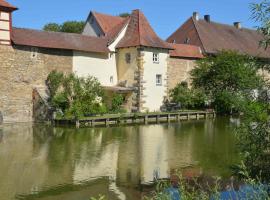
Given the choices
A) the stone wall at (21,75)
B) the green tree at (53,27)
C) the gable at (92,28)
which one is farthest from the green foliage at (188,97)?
the green tree at (53,27)

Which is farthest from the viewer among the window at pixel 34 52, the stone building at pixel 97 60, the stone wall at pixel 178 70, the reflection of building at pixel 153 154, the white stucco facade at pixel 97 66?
the stone wall at pixel 178 70

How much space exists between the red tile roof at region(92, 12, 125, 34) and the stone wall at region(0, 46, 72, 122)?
8916mm

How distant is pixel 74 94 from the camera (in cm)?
2717

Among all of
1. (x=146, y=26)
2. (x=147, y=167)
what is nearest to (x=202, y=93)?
(x=146, y=26)

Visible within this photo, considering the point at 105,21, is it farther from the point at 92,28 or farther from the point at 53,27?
the point at 53,27

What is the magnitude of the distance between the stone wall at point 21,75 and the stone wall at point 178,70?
10.1 metres

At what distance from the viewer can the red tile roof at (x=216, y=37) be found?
3934 cm

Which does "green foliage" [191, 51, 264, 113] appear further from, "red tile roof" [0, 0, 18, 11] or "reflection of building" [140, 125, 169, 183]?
"red tile roof" [0, 0, 18, 11]

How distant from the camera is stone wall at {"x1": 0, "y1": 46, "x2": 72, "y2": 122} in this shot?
25.6 m

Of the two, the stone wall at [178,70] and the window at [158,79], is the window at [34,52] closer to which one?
the window at [158,79]

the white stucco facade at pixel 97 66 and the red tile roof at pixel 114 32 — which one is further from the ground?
the red tile roof at pixel 114 32

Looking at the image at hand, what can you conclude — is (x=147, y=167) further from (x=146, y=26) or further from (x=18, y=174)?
(x=146, y=26)

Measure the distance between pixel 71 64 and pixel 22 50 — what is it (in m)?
3.70

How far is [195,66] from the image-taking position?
35.7 metres
